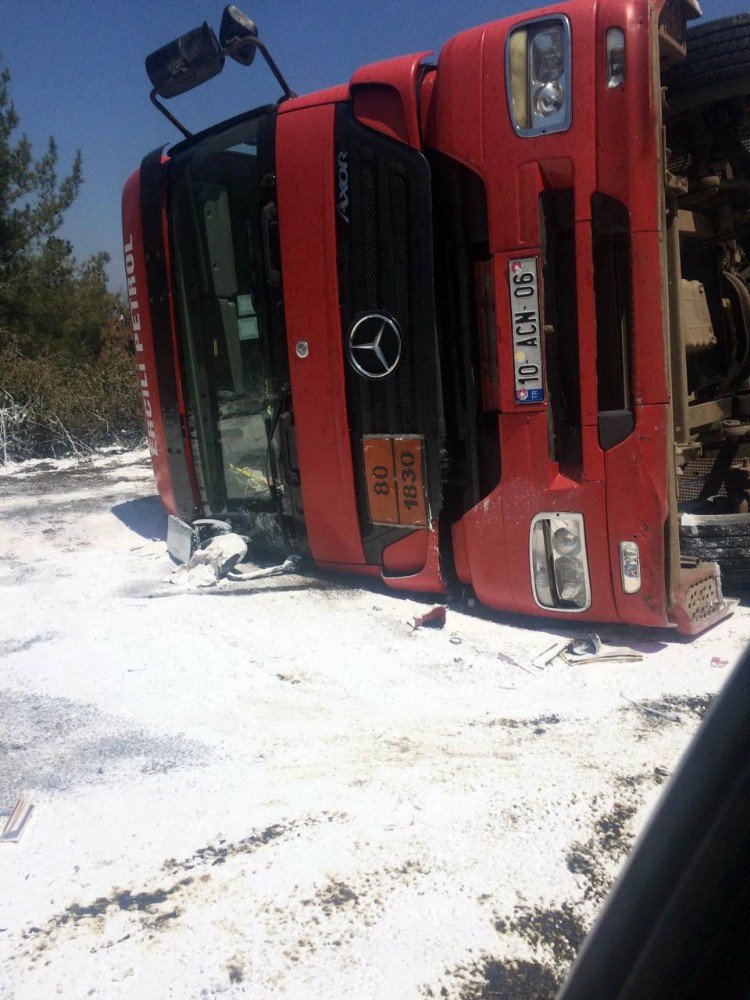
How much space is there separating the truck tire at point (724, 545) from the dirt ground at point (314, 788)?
0.18 m

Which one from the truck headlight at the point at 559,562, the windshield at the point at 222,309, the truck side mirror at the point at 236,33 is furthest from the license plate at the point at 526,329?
the truck side mirror at the point at 236,33

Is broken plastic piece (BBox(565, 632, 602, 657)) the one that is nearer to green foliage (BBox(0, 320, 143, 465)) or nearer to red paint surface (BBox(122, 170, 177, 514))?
red paint surface (BBox(122, 170, 177, 514))

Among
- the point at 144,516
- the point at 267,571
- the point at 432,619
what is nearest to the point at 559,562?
the point at 432,619

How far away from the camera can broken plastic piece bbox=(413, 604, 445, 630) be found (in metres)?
3.09

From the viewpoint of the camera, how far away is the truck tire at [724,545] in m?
3.17

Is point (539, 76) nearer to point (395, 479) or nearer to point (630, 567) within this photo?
point (395, 479)

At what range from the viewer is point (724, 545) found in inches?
125

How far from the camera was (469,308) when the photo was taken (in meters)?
2.98

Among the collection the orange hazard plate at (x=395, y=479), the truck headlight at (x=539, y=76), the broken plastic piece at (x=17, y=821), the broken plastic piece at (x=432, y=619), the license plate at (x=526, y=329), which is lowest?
the broken plastic piece at (x=432, y=619)

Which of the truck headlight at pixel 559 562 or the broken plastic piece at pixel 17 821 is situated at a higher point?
the truck headlight at pixel 559 562

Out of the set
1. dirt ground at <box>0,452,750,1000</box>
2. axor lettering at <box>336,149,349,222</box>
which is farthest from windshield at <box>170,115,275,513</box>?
dirt ground at <box>0,452,750,1000</box>

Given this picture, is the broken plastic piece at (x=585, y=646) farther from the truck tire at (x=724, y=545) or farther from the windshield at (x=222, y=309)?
the windshield at (x=222, y=309)

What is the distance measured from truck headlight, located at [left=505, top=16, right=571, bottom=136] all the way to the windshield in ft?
4.30

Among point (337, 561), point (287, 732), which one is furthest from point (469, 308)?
point (287, 732)
